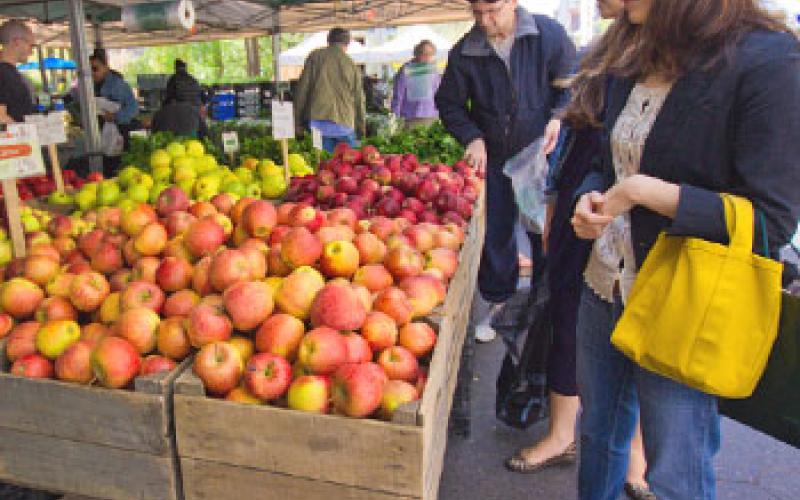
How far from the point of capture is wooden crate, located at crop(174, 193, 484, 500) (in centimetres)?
136

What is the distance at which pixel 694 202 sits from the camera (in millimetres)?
1380

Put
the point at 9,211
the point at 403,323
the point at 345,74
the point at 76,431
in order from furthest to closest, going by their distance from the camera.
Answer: the point at 345,74 → the point at 9,211 → the point at 403,323 → the point at 76,431

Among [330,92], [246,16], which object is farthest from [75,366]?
[246,16]

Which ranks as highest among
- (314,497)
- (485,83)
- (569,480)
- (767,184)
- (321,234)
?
(485,83)

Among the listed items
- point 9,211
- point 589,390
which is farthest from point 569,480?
point 9,211

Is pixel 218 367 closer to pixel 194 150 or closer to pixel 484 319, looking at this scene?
pixel 194 150

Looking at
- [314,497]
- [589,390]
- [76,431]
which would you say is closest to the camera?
[314,497]

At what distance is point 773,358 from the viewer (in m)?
1.44

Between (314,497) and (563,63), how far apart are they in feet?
10.1

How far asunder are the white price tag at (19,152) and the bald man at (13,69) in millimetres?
2993

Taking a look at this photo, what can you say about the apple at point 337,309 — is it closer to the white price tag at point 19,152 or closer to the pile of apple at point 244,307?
the pile of apple at point 244,307

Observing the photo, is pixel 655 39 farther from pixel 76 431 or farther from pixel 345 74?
pixel 345 74

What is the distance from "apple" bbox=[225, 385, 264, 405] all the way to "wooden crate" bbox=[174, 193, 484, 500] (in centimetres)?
8

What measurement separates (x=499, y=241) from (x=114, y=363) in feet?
9.82
